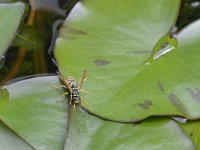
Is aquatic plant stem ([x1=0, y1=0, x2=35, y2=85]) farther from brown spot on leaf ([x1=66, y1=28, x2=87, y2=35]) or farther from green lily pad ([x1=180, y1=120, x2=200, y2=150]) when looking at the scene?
green lily pad ([x1=180, y1=120, x2=200, y2=150])

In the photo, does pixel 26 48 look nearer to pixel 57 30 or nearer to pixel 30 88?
pixel 57 30

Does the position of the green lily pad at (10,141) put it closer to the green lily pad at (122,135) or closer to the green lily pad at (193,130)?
the green lily pad at (122,135)

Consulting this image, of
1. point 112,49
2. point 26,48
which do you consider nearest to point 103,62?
point 112,49

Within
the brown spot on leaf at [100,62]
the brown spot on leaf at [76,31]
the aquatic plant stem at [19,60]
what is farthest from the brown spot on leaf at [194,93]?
the aquatic plant stem at [19,60]

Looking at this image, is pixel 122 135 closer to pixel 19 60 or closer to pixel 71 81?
pixel 71 81

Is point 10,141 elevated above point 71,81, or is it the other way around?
point 71,81

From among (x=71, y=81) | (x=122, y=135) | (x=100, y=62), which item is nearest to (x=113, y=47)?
(x=100, y=62)
